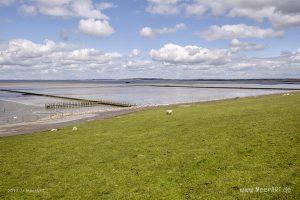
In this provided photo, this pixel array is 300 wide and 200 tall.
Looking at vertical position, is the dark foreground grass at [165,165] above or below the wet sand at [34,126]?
above

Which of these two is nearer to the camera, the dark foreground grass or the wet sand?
the dark foreground grass

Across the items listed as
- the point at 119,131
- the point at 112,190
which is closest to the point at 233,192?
the point at 112,190

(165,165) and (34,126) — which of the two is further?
(34,126)

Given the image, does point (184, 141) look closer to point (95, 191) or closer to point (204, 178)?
point (204, 178)

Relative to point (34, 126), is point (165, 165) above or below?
above

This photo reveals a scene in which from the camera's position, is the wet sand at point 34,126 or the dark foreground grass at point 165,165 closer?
the dark foreground grass at point 165,165

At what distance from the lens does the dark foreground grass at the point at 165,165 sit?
1653 cm

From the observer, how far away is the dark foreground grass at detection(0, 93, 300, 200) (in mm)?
16531

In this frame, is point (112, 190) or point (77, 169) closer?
point (112, 190)

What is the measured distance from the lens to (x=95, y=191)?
56.4 feet

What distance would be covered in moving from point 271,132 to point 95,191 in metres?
15.9

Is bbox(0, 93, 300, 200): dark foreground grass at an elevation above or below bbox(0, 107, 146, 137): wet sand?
above

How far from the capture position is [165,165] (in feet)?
67.3

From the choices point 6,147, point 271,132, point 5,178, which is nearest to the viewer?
point 5,178
